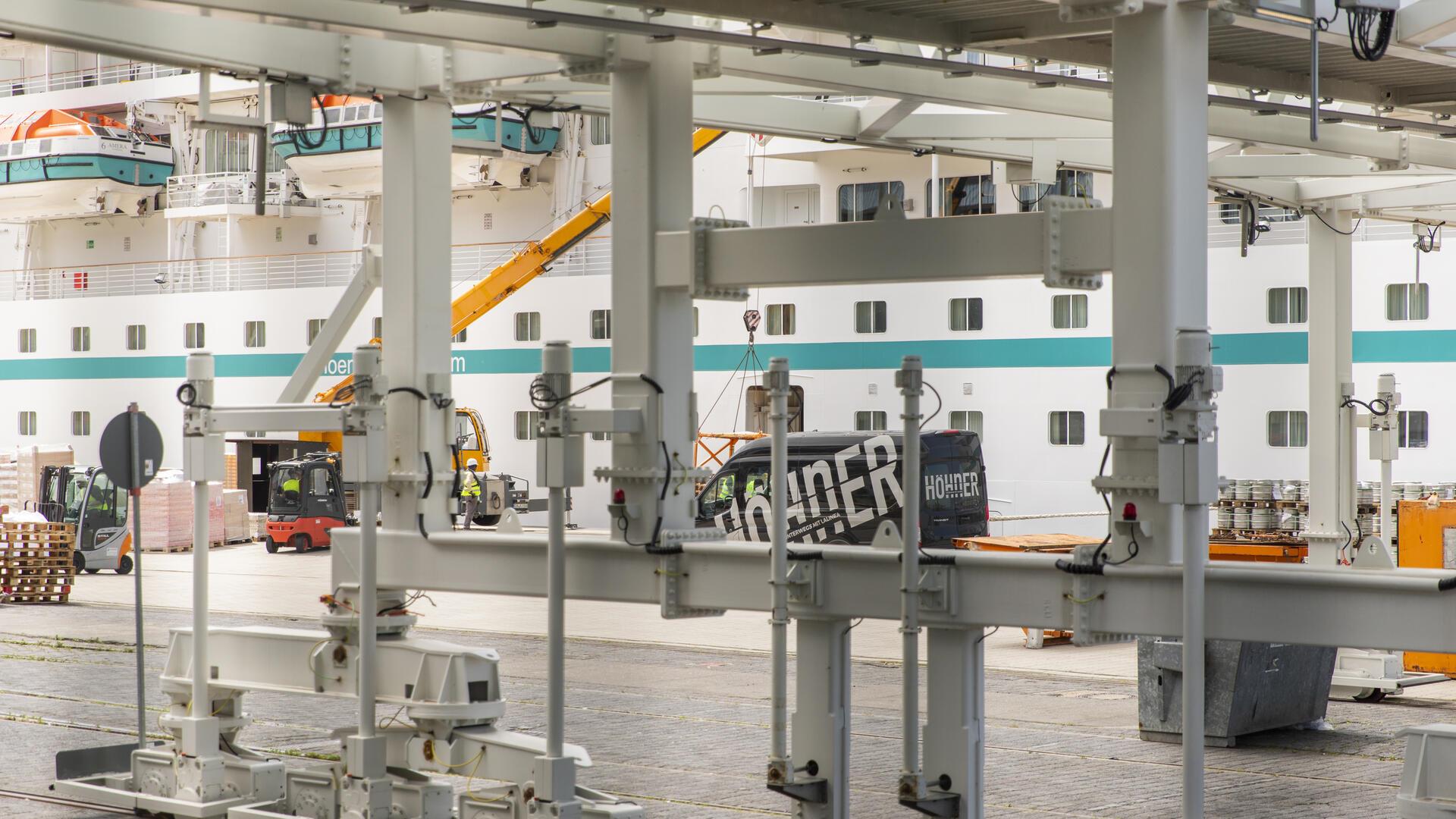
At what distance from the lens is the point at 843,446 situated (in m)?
20.6

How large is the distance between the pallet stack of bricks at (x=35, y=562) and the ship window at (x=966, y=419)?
15717 millimetres

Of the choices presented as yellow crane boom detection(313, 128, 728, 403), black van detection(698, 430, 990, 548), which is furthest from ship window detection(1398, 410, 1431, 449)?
yellow crane boom detection(313, 128, 728, 403)

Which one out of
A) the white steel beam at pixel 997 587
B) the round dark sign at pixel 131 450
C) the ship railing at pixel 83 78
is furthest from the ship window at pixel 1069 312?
the ship railing at pixel 83 78

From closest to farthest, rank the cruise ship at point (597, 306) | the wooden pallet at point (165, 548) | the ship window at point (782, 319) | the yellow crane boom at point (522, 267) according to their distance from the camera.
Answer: the cruise ship at point (597, 306), the wooden pallet at point (165, 548), the ship window at point (782, 319), the yellow crane boom at point (522, 267)

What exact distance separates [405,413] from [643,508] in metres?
1.89

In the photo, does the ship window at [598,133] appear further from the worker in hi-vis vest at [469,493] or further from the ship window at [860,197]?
the worker in hi-vis vest at [469,493]

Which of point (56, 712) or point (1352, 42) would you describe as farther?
point (56, 712)

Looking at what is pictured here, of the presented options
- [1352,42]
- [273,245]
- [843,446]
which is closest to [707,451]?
[843,446]

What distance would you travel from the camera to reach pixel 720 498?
21.2 meters

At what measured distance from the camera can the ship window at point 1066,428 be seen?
29625mm

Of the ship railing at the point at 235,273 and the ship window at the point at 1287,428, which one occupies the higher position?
the ship railing at the point at 235,273

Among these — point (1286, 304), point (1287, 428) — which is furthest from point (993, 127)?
point (1286, 304)

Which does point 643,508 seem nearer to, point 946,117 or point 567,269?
point 946,117

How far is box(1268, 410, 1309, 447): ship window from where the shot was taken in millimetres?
27922
